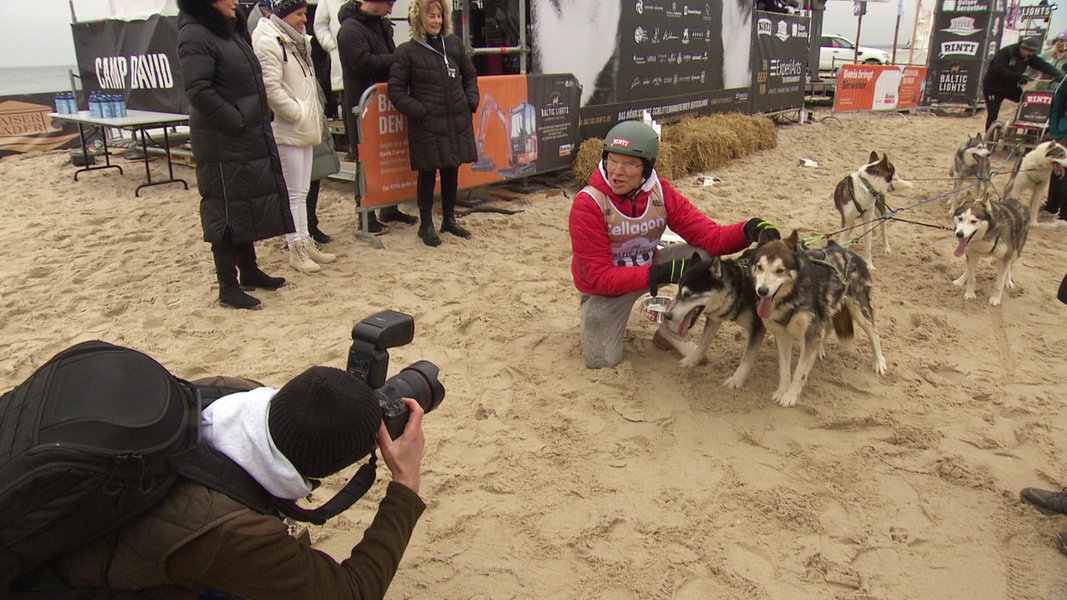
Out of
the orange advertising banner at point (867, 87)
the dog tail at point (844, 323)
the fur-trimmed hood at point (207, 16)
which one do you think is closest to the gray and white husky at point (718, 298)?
the dog tail at point (844, 323)

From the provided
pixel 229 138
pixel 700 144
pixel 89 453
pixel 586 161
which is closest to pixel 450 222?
pixel 229 138

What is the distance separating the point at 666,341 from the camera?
164 inches

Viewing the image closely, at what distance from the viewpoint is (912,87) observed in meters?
17.4

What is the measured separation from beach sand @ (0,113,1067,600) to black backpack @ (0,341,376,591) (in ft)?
4.33

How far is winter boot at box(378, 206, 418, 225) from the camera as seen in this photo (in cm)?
665

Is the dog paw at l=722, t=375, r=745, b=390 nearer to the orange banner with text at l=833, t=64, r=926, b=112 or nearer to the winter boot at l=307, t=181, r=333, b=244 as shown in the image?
the winter boot at l=307, t=181, r=333, b=244

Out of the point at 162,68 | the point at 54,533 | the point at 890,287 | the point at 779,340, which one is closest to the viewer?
the point at 54,533

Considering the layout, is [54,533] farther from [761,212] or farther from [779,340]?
[761,212]

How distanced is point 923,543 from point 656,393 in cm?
145

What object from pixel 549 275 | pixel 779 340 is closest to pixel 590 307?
pixel 779 340

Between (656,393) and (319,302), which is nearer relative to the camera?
(656,393)

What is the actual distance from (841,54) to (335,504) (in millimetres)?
25018

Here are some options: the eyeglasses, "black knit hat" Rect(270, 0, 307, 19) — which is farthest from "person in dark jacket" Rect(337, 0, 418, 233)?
the eyeglasses

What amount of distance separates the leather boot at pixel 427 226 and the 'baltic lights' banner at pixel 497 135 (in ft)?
1.40
